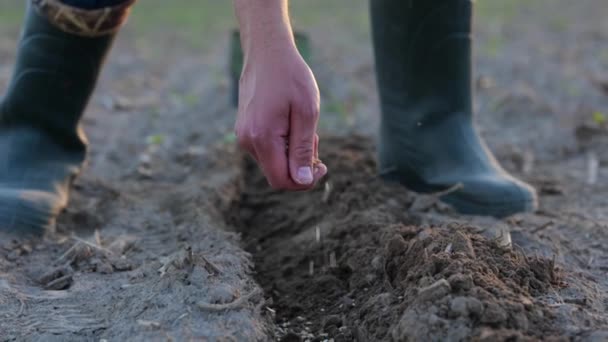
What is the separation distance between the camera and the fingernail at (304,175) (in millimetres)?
A: 1515

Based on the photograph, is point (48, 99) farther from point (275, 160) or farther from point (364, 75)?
point (364, 75)

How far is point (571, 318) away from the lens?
1.53m

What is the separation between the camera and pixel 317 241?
222 centimetres

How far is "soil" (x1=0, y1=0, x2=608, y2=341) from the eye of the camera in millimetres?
1562

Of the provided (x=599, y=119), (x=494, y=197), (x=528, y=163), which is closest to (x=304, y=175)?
(x=494, y=197)

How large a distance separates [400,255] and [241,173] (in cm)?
129

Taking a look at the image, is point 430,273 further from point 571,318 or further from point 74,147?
point 74,147

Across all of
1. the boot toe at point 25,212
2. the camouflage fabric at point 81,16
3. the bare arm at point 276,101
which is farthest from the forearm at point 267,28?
the boot toe at point 25,212

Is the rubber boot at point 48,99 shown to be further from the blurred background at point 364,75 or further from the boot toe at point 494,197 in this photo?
the boot toe at point 494,197

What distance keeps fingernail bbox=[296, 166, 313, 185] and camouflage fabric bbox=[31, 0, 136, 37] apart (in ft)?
3.33

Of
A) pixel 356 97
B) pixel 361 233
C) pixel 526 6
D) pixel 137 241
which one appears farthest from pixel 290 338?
pixel 526 6

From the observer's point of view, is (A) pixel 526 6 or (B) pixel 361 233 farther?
(A) pixel 526 6

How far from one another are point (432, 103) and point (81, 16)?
1.11m

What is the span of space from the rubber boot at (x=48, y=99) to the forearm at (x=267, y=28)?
0.86m
